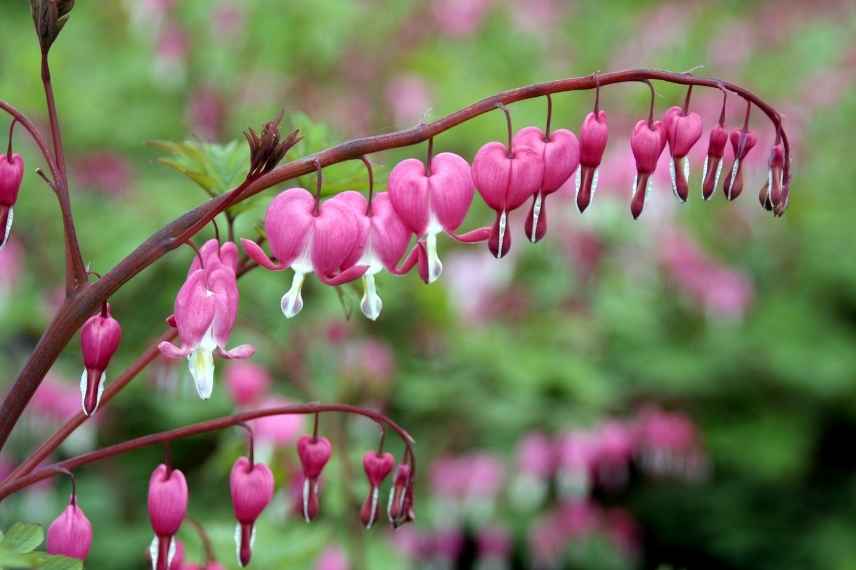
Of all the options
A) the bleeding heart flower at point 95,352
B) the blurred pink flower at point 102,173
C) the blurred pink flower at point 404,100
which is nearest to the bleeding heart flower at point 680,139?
the bleeding heart flower at point 95,352

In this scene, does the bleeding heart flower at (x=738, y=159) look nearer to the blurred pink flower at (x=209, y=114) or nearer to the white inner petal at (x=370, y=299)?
the white inner petal at (x=370, y=299)

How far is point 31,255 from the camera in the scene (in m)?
3.88

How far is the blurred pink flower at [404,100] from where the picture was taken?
4.43 m

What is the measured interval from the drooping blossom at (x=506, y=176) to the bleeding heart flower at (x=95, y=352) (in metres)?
0.33

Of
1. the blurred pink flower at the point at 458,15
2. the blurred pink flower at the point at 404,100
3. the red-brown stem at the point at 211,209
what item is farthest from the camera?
the blurred pink flower at the point at 458,15

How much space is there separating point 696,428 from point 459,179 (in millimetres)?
3873

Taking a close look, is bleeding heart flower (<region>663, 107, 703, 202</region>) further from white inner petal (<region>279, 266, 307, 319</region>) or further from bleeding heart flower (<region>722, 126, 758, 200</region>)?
white inner petal (<region>279, 266, 307, 319</region>)

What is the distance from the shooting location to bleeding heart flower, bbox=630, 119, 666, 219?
1.07 m

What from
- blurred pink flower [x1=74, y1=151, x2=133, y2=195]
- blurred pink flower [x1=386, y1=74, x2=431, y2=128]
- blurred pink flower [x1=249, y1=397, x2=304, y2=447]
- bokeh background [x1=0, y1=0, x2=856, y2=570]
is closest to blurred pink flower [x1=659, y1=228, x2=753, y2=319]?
bokeh background [x1=0, y1=0, x2=856, y2=570]

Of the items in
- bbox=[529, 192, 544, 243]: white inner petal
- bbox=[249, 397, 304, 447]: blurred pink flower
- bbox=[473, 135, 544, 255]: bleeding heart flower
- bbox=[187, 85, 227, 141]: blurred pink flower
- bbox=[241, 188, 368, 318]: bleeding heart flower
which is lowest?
bbox=[249, 397, 304, 447]: blurred pink flower

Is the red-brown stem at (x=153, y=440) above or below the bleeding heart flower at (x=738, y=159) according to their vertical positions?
below

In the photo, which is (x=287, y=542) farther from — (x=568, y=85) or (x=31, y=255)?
(x=31, y=255)

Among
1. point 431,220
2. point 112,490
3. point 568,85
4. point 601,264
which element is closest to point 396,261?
point 431,220

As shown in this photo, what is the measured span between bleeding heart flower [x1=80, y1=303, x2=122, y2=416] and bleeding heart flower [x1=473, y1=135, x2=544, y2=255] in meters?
0.33
